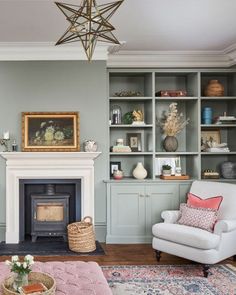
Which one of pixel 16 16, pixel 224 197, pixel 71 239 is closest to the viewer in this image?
pixel 16 16

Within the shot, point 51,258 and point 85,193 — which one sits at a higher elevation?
→ point 85,193

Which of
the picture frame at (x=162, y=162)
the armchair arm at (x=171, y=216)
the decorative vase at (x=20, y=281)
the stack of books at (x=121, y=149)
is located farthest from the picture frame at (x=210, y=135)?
the decorative vase at (x=20, y=281)

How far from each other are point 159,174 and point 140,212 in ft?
2.40

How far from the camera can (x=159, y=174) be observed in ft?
A: 18.2

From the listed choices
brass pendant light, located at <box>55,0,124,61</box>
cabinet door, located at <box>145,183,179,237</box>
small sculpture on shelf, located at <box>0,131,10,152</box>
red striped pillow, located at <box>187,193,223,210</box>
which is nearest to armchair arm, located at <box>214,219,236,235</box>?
red striped pillow, located at <box>187,193,223,210</box>

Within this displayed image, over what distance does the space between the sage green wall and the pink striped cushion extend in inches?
56.2

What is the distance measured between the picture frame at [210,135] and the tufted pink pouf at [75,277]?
10.5ft

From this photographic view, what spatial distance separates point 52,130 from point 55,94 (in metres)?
0.50

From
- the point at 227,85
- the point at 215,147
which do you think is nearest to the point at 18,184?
the point at 215,147

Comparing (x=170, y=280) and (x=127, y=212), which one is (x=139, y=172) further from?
(x=170, y=280)

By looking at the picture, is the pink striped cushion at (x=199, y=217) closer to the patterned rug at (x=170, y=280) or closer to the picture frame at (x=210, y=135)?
the patterned rug at (x=170, y=280)

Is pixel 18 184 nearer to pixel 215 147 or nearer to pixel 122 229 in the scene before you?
pixel 122 229

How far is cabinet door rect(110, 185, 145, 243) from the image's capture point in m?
5.09

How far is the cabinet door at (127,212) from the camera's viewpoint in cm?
509
